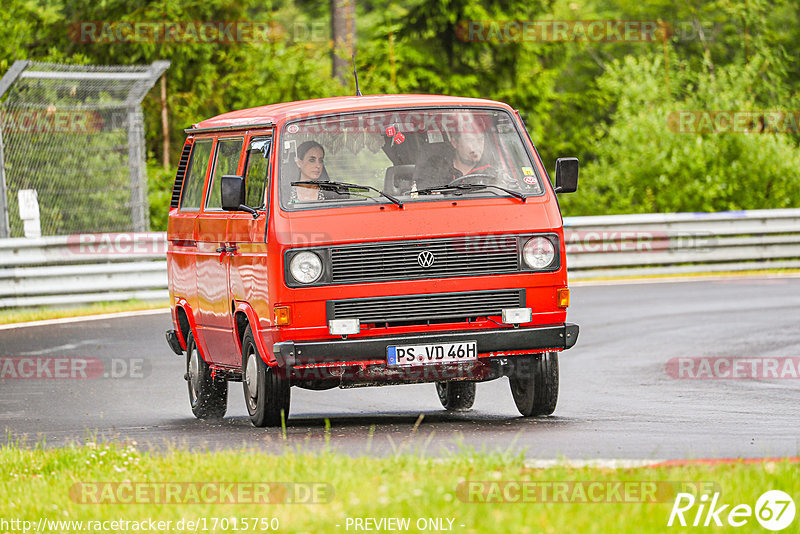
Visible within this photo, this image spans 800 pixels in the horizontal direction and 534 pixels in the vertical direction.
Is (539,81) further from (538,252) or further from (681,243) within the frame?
(538,252)

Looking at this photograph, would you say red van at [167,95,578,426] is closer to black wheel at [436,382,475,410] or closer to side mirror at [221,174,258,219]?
side mirror at [221,174,258,219]

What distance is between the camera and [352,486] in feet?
20.9

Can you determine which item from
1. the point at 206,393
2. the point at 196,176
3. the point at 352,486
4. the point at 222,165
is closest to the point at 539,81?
the point at 196,176

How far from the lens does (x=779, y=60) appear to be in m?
37.9

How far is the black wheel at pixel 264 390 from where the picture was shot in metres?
9.46

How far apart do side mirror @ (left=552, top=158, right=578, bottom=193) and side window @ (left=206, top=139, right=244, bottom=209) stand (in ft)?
7.58

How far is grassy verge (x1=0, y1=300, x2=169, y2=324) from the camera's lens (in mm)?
18172

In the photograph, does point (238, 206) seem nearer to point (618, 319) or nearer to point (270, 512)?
point (270, 512)

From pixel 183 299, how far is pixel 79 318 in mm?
7279

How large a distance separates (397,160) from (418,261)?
0.81 meters

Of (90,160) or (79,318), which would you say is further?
(90,160)

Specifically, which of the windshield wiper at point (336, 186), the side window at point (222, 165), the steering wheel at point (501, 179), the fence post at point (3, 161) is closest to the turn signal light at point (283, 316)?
the windshield wiper at point (336, 186)

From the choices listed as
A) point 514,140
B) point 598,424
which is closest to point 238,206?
point 514,140

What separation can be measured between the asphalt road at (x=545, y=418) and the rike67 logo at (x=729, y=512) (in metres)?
1.38
